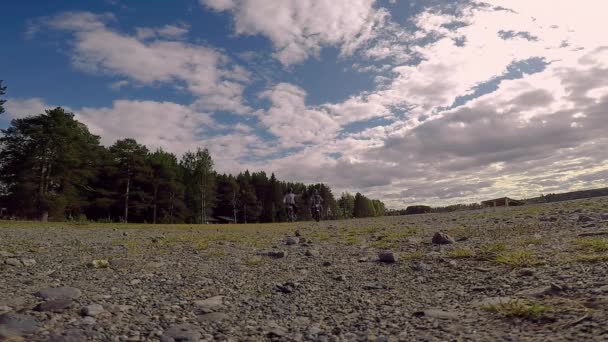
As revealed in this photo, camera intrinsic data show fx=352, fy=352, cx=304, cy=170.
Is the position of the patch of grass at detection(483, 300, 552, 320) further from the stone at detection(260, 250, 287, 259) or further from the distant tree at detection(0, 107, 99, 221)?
the distant tree at detection(0, 107, 99, 221)

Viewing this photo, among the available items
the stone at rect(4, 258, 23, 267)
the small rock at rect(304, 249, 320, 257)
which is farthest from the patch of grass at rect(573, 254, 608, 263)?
the stone at rect(4, 258, 23, 267)

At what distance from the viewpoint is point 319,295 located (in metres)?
5.05

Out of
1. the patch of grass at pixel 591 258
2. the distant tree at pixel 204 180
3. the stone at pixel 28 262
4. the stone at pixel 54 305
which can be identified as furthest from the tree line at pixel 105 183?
the patch of grass at pixel 591 258

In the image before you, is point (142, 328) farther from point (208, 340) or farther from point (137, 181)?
point (137, 181)

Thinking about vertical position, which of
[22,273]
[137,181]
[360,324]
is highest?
[137,181]

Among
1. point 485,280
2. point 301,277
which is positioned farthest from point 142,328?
point 485,280

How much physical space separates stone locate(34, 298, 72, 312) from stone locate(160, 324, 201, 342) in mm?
1572

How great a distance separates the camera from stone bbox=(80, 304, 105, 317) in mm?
4070

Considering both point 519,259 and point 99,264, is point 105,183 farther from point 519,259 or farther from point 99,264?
point 519,259

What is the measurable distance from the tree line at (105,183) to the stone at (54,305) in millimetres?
29046

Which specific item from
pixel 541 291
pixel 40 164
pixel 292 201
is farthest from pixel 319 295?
pixel 40 164

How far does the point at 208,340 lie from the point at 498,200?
39.3 m

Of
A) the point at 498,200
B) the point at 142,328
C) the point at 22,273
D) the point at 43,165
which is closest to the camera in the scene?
the point at 142,328

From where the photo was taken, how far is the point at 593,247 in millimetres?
6027
